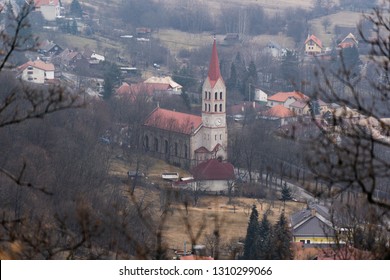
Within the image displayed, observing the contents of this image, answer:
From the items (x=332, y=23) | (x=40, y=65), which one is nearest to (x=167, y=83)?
(x=40, y=65)

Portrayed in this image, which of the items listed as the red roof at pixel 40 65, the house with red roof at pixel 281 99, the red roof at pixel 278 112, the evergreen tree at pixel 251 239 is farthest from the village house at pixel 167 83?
the evergreen tree at pixel 251 239

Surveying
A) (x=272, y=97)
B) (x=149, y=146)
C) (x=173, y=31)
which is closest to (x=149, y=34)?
(x=173, y=31)

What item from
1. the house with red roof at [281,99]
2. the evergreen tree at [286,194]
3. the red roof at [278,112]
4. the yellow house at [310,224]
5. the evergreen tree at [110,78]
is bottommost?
the house with red roof at [281,99]

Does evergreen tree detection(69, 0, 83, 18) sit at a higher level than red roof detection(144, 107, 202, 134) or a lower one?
lower

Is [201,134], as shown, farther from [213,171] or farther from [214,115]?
[213,171]

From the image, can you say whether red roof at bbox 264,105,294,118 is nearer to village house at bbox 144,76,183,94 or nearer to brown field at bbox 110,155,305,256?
village house at bbox 144,76,183,94

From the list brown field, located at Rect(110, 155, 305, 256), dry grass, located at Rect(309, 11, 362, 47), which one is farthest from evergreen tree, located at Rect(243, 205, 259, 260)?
dry grass, located at Rect(309, 11, 362, 47)

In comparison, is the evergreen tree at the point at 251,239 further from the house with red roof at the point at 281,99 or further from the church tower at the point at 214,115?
the house with red roof at the point at 281,99
